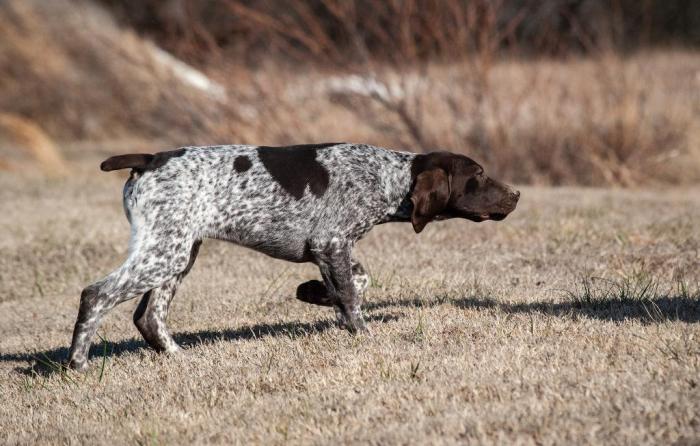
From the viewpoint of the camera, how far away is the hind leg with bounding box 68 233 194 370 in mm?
5938

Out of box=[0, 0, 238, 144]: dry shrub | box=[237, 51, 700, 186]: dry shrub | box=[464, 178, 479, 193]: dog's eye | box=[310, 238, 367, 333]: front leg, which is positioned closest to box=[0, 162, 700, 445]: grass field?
box=[310, 238, 367, 333]: front leg

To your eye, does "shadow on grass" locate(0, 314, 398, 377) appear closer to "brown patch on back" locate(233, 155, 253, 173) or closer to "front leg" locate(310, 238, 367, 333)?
"front leg" locate(310, 238, 367, 333)

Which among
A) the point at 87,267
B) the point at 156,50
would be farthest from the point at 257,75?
the point at 87,267

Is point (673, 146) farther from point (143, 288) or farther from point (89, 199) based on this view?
point (143, 288)

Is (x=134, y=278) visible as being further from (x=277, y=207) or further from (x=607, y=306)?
(x=607, y=306)

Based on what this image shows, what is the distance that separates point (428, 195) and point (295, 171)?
0.77 metres

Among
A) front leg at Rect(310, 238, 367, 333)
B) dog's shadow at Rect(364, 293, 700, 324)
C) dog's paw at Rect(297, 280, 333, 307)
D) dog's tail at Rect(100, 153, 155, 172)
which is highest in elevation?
dog's tail at Rect(100, 153, 155, 172)

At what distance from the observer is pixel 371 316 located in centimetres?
659

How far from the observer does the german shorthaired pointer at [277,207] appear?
19.6 ft

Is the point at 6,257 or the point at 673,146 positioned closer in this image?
the point at 6,257

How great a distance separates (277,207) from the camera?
614cm

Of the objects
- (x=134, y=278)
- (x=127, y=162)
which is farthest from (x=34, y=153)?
(x=134, y=278)

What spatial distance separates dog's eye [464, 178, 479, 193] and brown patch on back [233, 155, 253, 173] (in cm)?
126

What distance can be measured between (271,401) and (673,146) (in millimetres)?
10517
